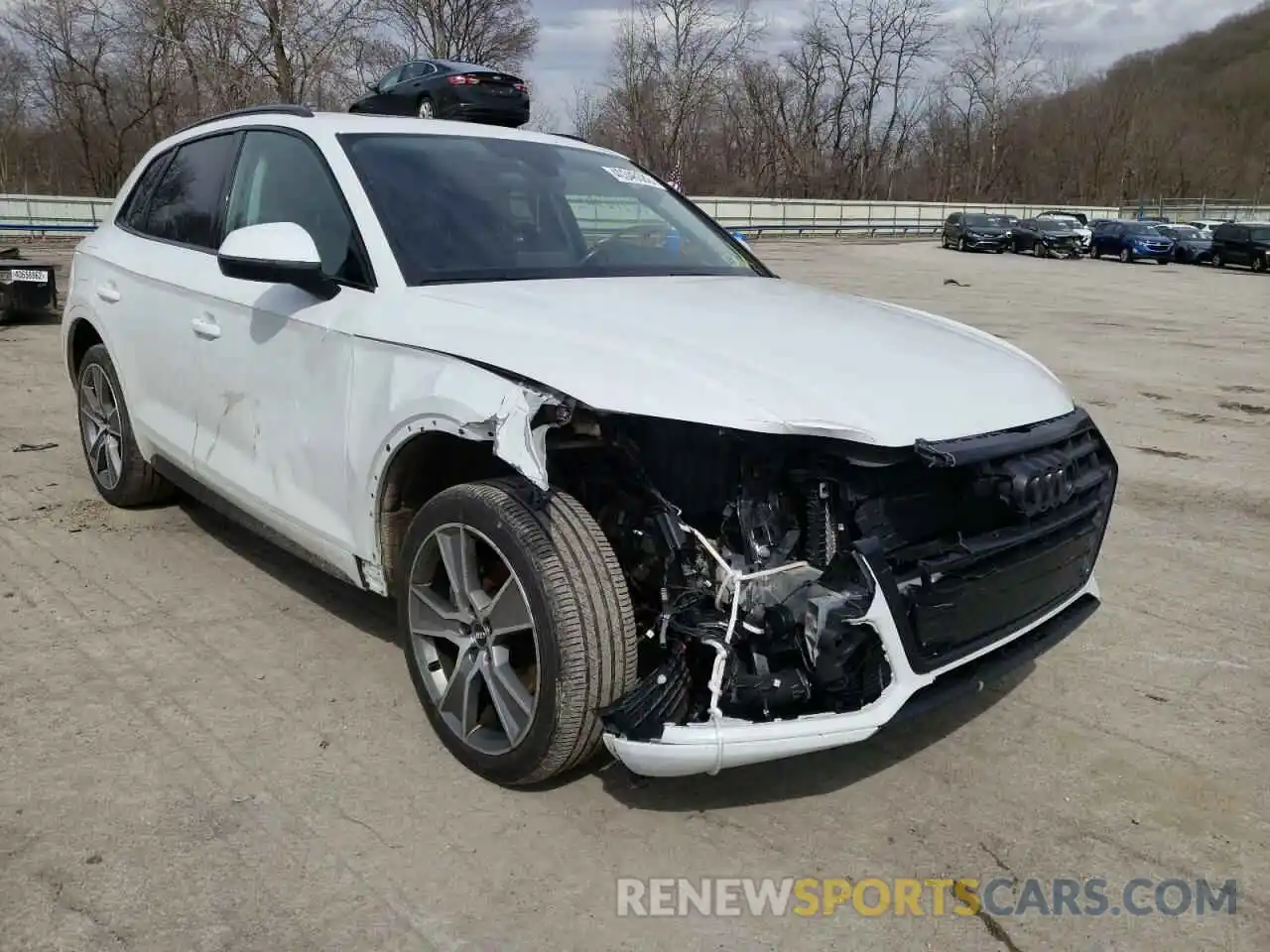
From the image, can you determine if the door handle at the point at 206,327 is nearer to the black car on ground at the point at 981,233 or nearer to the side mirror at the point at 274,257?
the side mirror at the point at 274,257

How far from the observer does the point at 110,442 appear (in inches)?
203

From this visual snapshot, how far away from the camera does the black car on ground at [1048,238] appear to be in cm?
3684

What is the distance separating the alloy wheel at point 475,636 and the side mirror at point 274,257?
0.93m

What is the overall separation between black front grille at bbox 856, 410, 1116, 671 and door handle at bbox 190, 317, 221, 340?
2483mm

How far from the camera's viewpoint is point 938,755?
3.20 meters

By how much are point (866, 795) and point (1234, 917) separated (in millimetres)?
915

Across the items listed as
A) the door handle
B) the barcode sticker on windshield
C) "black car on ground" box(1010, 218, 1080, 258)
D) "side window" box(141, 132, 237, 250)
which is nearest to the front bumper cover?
the door handle

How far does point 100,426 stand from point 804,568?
4.03 m

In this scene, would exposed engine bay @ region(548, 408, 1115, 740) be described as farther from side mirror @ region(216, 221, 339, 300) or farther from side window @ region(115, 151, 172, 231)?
side window @ region(115, 151, 172, 231)

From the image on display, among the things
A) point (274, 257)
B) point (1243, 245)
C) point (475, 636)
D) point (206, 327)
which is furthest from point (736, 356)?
point (1243, 245)

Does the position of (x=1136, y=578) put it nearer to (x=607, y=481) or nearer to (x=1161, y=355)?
(x=607, y=481)

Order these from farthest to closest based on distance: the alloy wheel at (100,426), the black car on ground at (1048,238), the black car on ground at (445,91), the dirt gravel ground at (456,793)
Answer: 1. the black car on ground at (1048,238)
2. the black car on ground at (445,91)
3. the alloy wheel at (100,426)
4. the dirt gravel ground at (456,793)

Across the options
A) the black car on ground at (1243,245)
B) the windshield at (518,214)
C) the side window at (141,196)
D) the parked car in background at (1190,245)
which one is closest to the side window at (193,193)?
the side window at (141,196)

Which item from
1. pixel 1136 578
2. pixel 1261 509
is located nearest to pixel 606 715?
pixel 1136 578
